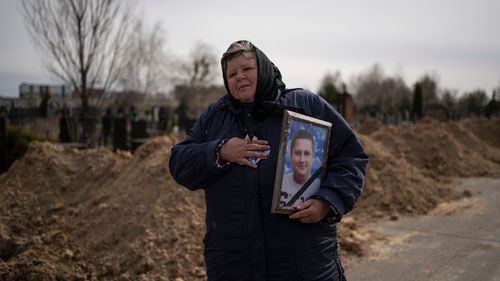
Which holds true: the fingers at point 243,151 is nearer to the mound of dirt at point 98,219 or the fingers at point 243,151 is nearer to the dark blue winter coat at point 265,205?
the dark blue winter coat at point 265,205

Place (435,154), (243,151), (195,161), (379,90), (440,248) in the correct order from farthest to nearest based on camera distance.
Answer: (379,90) → (435,154) → (440,248) → (195,161) → (243,151)

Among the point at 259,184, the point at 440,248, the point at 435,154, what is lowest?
the point at 440,248

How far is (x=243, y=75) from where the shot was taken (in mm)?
2166

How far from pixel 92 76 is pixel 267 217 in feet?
36.9

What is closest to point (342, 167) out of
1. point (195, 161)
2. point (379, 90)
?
point (195, 161)

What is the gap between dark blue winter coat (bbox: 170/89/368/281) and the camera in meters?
2.13

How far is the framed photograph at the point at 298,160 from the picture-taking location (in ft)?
6.73

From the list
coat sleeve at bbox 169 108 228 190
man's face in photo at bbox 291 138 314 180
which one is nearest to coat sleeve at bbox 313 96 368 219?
man's face in photo at bbox 291 138 314 180

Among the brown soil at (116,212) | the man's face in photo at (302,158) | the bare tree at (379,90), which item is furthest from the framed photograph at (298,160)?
the bare tree at (379,90)

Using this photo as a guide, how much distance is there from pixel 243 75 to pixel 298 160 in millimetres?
459

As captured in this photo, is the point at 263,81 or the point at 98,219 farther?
the point at 98,219

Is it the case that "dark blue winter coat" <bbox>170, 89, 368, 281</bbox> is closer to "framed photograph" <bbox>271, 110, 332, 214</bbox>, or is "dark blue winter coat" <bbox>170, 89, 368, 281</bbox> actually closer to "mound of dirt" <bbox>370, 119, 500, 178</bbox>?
"framed photograph" <bbox>271, 110, 332, 214</bbox>

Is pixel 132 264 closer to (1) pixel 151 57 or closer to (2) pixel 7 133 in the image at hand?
(2) pixel 7 133

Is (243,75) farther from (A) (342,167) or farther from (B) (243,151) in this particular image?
A: (A) (342,167)
